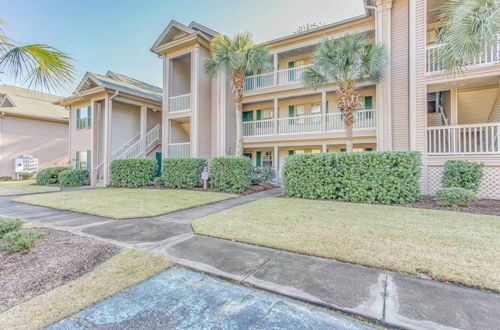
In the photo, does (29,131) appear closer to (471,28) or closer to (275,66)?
(275,66)

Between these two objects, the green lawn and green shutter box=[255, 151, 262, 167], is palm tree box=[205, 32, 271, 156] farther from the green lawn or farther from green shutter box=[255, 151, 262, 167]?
the green lawn

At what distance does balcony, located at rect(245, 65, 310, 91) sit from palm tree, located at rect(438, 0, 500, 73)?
767cm

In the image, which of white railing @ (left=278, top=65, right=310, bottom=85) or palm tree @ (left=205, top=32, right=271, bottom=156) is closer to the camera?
palm tree @ (left=205, top=32, right=271, bottom=156)

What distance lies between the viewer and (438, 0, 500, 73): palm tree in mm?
5688

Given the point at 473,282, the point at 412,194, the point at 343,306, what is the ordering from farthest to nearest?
the point at 412,194
the point at 473,282
the point at 343,306

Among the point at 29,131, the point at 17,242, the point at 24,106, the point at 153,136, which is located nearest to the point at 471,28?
the point at 17,242

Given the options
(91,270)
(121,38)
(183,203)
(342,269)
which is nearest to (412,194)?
(342,269)

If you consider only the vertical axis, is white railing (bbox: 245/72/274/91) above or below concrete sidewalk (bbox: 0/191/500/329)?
above

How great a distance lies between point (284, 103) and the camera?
52.5 feet

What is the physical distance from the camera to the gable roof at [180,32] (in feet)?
44.0

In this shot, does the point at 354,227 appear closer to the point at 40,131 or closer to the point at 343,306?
the point at 343,306

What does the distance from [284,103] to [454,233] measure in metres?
12.9

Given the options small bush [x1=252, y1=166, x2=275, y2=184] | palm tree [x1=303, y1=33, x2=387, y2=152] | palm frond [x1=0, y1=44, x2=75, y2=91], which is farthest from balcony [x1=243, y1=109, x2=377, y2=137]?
palm frond [x1=0, y1=44, x2=75, y2=91]

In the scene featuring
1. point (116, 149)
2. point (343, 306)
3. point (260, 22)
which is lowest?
point (343, 306)
